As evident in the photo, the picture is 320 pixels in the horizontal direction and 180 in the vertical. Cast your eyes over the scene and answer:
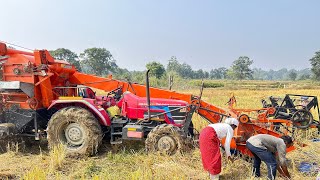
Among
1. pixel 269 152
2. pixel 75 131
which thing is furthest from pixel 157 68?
pixel 269 152

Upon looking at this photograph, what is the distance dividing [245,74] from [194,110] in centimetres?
→ 9431

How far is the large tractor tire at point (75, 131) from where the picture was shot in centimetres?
638

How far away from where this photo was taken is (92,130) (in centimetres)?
637

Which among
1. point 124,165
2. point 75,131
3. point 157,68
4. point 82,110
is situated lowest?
point 124,165

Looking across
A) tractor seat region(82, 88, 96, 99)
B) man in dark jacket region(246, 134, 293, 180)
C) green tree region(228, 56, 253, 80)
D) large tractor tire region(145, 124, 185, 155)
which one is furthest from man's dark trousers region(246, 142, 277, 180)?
green tree region(228, 56, 253, 80)

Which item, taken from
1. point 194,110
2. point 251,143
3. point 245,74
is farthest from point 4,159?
point 245,74

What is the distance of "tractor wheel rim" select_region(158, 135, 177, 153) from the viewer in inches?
236

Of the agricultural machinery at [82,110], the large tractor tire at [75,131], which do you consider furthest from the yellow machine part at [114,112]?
the large tractor tire at [75,131]

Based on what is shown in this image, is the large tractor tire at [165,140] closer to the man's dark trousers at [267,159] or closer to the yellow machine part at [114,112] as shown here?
the yellow machine part at [114,112]

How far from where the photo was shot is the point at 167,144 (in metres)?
6.01

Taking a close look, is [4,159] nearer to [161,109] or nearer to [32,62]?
[32,62]

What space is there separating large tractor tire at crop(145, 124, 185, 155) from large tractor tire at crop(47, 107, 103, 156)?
1.19 meters

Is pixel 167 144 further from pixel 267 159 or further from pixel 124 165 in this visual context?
pixel 267 159

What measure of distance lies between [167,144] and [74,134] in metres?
2.15
